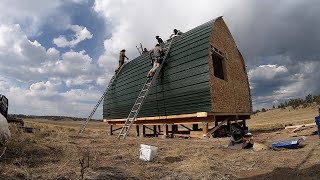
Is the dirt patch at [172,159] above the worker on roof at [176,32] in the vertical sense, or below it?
below

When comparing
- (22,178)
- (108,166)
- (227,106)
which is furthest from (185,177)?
(227,106)

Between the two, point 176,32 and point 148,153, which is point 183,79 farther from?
point 148,153

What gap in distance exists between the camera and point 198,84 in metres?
13.8

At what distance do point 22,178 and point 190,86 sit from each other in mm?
10176

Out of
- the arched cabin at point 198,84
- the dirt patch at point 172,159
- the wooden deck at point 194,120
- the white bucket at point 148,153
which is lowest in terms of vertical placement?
the dirt patch at point 172,159

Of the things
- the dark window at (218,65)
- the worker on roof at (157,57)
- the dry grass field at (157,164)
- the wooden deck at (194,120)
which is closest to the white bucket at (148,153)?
the dry grass field at (157,164)

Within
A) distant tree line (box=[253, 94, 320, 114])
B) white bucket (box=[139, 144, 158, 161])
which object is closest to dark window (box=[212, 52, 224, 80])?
white bucket (box=[139, 144, 158, 161])

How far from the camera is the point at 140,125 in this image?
19.4 metres

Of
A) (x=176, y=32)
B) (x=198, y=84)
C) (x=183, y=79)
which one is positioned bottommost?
(x=198, y=84)

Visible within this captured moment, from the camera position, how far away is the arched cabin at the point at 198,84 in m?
13.8

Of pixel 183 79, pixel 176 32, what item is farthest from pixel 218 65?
pixel 183 79

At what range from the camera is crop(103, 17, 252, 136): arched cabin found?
13758 millimetres

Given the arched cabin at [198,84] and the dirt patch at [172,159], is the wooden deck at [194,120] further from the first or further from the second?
the dirt patch at [172,159]

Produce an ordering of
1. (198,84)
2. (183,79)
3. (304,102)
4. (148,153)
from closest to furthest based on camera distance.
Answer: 1. (148,153)
2. (198,84)
3. (183,79)
4. (304,102)
